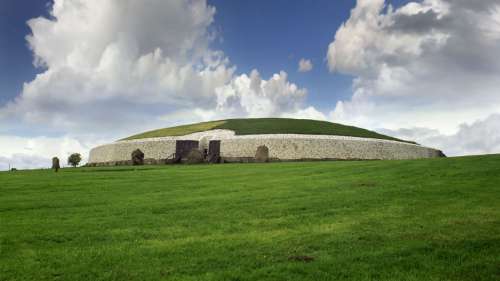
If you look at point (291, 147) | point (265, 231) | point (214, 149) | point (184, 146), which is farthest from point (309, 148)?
point (265, 231)

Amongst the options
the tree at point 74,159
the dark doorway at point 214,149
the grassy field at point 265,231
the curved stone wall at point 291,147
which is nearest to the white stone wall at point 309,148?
the curved stone wall at point 291,147

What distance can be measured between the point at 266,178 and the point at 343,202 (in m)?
11.4

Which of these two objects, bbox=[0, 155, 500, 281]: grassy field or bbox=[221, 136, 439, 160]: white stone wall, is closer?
bbox=[0, 155, 500, 281]: grassy field

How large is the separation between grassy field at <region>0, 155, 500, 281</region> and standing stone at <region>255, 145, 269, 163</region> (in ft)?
101

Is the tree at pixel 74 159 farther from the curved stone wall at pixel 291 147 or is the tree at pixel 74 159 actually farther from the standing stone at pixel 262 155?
the standing stone at pixel 262 155

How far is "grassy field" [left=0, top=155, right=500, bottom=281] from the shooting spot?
10516 mm

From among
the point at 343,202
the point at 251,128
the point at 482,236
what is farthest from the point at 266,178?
the point at 251,128

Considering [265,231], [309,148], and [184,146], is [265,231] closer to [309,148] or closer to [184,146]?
[309,148]

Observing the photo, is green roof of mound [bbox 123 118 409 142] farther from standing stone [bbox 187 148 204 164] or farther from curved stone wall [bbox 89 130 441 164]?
standing stone [bbox 187 148 204 164]

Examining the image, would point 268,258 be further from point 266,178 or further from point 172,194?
point 266,178

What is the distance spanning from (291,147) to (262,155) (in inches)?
250

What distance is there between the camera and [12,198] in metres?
22.6

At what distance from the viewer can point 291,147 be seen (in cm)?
6044

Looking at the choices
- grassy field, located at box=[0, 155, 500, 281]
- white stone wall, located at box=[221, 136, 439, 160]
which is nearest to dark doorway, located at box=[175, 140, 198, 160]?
white stone wall, located at box=[221, 136, 439, 160]
